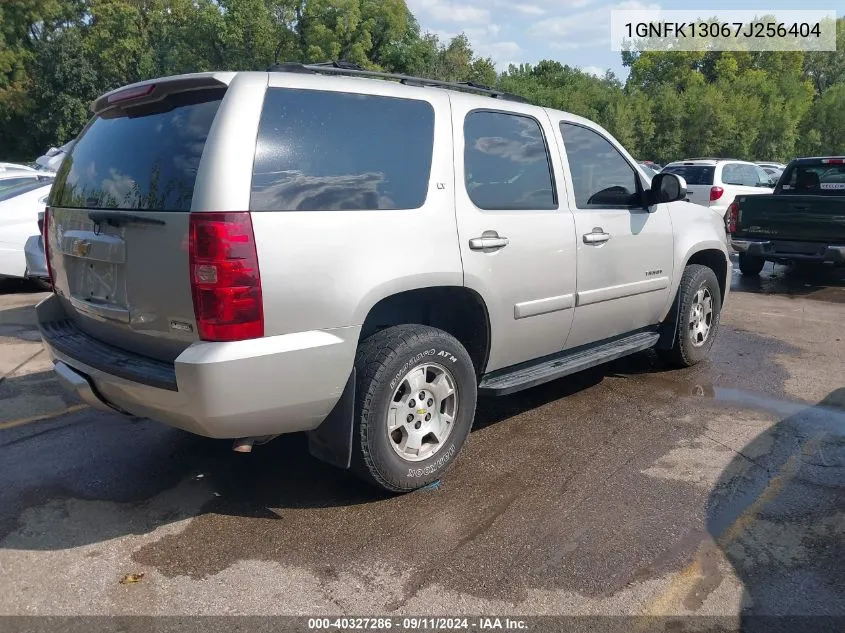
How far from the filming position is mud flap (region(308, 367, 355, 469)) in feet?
10.7

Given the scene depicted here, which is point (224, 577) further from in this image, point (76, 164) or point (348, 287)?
point (76, 164)

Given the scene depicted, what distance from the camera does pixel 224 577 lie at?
295 cm

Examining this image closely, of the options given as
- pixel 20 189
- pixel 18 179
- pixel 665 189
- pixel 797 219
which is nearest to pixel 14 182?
pixel 18 179

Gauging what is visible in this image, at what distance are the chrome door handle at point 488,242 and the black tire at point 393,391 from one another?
1.63 ft

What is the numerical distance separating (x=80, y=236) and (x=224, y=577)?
1719mm

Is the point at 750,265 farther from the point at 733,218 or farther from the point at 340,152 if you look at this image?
the point at 340,152

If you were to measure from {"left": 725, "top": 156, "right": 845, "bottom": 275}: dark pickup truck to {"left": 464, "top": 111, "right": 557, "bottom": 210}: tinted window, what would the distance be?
6870 mm

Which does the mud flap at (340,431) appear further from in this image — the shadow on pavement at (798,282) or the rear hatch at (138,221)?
the shadow on pavement at (798,282)

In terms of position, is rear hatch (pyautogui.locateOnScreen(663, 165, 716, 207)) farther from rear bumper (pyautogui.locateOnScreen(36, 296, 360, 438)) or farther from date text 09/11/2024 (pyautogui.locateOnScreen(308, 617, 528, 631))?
date text 09/11/2024 (pyautogui.locateOnScreen(308, 617, 528, 631))

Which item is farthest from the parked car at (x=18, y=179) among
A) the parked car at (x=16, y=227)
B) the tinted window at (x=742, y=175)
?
the tinted window at (x=742, y=175)

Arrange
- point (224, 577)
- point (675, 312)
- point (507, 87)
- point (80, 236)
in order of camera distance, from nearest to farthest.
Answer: point (224, 577) < point (80, 236) < point (675, 312) < point (507, 87)

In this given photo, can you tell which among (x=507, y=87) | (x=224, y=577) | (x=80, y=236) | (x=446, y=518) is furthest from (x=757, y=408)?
(x=507, y=87)

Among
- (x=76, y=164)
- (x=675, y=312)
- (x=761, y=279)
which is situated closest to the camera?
(x=76, y=164)

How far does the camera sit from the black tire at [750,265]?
36.2 ft
